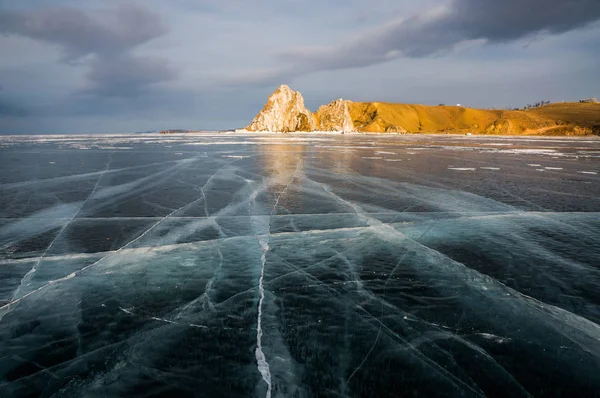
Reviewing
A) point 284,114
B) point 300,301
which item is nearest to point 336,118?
point 284,114

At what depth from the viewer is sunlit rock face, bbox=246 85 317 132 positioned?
168m

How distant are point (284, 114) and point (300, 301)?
170 meters

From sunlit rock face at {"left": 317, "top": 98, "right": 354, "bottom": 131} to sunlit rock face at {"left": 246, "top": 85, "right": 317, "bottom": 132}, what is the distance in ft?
46.9

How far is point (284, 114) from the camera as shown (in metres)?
169

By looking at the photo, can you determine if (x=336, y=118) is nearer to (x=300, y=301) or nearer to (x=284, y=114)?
(x=284, y=114)

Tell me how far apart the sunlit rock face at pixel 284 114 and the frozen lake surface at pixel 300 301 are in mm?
163720

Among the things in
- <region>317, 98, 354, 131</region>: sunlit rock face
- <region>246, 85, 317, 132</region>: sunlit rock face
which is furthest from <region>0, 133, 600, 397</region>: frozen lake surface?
<region>317, 98, 354, 131</region>: sunlit rock face

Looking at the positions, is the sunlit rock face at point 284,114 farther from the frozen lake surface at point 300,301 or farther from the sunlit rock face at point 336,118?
the frozen lake surface at point 300,301

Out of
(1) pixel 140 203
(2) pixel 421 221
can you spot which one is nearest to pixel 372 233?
(2) pixel 421 221

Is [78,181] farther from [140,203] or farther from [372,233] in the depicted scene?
[372,233]

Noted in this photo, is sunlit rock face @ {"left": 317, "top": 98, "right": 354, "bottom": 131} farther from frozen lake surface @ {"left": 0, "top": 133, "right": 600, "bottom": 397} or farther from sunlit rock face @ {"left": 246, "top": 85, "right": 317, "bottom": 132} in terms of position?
frozen lake surface @ {"left": 0, "top": 133, "right": 600, "bottom": 397}

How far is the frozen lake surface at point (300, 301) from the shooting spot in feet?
9.25

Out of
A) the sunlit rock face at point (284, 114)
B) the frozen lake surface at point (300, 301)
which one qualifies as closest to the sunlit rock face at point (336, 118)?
the sunlit rock face at point (284, 114)

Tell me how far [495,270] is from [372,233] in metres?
2.18
